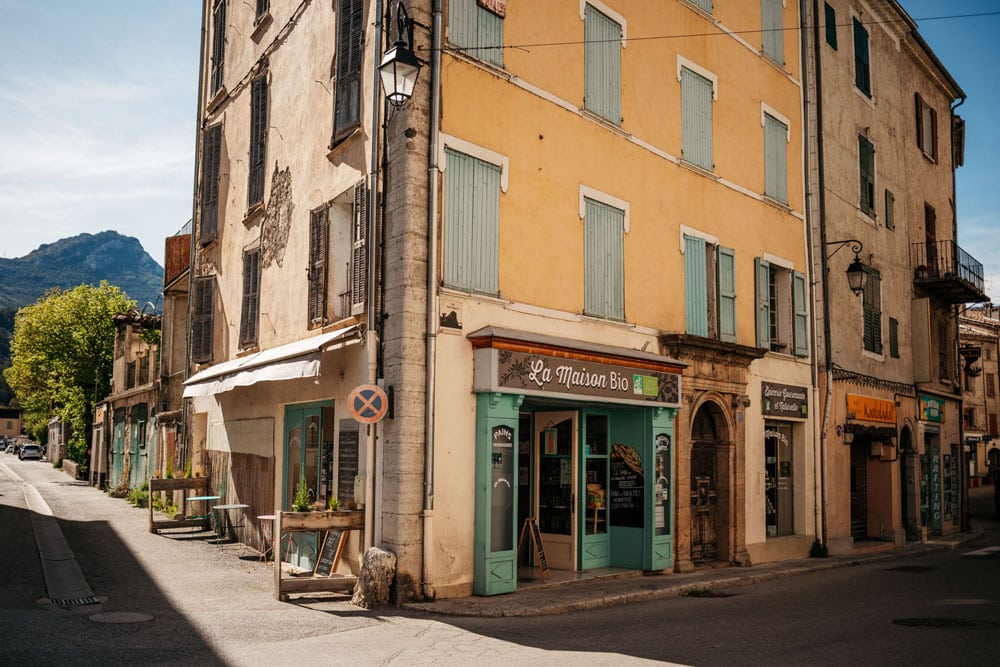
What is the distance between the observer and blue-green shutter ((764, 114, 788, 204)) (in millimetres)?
17344

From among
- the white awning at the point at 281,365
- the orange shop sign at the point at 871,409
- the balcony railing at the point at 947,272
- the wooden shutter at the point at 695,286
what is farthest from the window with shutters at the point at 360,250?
the balcony railing at the point at 947,272

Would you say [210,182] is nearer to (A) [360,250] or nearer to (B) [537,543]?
(A) [360,250]

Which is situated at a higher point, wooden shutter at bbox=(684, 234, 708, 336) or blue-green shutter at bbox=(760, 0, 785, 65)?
blue-green shutter at bbox=(760, 0, 785, 65)

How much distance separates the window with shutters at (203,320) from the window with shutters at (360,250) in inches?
268

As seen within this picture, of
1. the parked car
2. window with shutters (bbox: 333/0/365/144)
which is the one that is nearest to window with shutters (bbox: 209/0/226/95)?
window with shutters (bbox: 333/0/365/144)

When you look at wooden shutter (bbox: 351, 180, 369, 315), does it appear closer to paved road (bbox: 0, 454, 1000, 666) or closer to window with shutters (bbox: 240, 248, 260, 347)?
paved road (bbox: 0, 454, 1000, 666)

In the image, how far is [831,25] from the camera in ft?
66.1

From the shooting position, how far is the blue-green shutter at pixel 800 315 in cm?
1758

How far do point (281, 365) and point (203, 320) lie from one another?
6.62m

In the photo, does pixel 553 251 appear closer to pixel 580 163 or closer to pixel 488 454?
A: pixel 580 163

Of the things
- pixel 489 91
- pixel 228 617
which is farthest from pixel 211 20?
pixel 228 617

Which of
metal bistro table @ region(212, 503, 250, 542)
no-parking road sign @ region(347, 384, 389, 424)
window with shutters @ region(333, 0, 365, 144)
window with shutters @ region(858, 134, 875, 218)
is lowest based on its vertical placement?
metal bistro table @ region(212, 503, 250, 542)

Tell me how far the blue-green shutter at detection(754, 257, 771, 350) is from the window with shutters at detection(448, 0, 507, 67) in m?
7.52

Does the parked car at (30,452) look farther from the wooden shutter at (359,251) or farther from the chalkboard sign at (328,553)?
the wooden shutter at (359,251)
